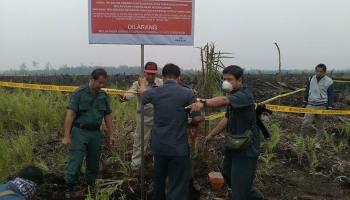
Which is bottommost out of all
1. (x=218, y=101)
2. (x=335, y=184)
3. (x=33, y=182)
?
(x=335, y=184)

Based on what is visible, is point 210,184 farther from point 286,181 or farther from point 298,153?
point 298,153

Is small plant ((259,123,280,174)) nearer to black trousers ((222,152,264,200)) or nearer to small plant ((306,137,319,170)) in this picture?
small plant ((306,137,319,170))

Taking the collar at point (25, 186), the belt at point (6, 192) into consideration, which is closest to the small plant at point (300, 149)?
the collar at point (25, 186)

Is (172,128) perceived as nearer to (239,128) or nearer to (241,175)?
(239,128)

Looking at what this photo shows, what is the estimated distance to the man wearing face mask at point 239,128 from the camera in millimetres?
5020

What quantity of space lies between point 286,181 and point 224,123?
7.52ft

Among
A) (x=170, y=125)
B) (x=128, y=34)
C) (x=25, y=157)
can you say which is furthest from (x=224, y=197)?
(x=25, y=157)

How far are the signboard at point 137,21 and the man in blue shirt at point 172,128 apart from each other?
85cm

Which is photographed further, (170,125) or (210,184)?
(210,184)

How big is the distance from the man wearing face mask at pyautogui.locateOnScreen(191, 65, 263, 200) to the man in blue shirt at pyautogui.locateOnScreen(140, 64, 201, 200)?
0.20 m

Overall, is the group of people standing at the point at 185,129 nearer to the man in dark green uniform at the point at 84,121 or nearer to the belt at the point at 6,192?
the man in dark green uniform at the point at 84,121

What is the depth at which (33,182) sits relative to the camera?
11.9 feet

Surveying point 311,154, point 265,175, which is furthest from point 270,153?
point 265,175

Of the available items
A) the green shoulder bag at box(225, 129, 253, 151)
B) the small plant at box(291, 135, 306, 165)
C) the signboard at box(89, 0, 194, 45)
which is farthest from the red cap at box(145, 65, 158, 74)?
the small plant at box(291, 135, 306, 165)
